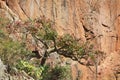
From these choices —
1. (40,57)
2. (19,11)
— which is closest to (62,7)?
(19,11)

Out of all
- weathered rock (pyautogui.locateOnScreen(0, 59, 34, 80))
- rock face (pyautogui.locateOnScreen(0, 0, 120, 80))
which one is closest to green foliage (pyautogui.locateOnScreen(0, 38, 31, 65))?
weathered rock (pyautogui.locateOnScreen(0, 59, 34, 80))

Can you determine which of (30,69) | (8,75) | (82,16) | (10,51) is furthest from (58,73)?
(82,16)

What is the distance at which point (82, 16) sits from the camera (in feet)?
91.2

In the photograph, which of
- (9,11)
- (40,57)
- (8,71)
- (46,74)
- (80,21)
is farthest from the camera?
(80,21)

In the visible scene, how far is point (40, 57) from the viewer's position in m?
22.2

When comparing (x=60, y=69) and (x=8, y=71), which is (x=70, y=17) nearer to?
(x=60, y=69)

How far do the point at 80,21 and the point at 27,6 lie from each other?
3.73 m

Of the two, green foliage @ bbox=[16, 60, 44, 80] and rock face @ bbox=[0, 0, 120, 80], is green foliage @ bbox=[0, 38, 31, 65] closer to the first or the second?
green foliage @ bbox=[16, 60, 44, 80]

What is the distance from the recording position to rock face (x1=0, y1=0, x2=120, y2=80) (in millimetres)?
26000

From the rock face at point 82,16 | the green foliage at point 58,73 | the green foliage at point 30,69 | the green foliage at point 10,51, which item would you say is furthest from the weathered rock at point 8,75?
the rock face at point 82,16

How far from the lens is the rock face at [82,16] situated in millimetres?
26000

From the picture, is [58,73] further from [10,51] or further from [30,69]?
[10,51]

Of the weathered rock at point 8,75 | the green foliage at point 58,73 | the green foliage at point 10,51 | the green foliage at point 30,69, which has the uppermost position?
the green foliage at point 10,51

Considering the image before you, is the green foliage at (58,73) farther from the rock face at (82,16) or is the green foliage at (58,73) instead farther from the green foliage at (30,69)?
the rock face at (82,16)
